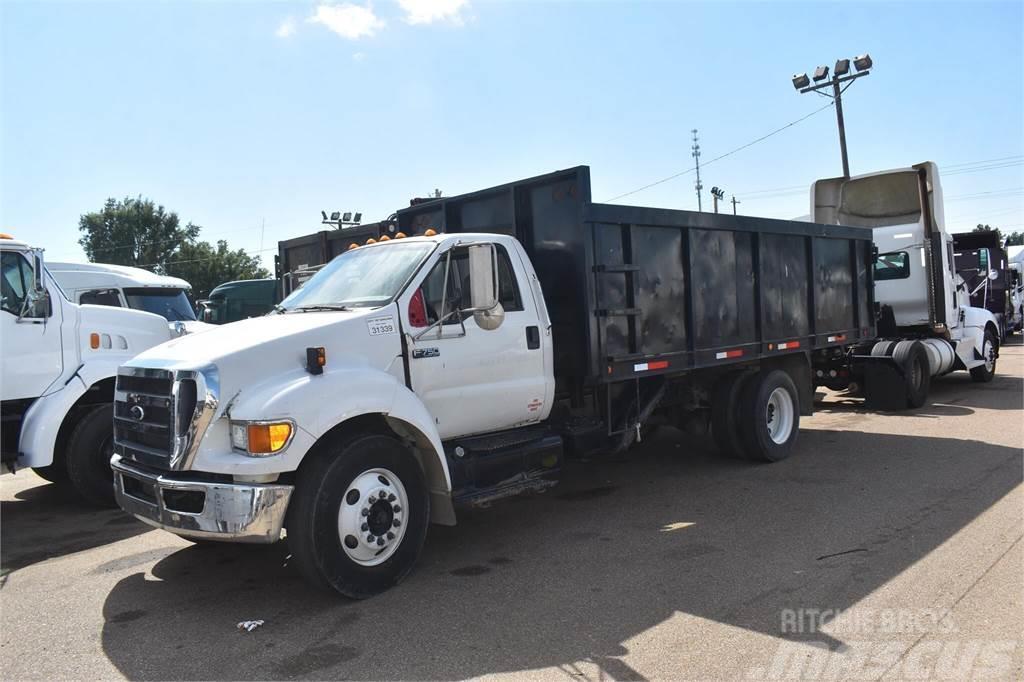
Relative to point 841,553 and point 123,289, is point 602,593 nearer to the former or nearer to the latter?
point 841,553

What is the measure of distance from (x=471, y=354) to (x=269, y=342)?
4.94 ft

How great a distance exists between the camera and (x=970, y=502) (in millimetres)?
6371

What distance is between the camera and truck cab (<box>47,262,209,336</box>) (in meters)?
10.3

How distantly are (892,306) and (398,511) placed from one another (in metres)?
11.1

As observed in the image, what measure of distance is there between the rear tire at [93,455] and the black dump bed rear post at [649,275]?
3.44 meters

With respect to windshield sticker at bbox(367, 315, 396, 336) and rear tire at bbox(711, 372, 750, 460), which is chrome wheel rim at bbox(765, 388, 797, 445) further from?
windshield sticker at bbox(367, 315, 396, 336)

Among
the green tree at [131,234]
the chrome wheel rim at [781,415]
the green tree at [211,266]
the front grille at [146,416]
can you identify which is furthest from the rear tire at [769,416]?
the green tree at [131,234]

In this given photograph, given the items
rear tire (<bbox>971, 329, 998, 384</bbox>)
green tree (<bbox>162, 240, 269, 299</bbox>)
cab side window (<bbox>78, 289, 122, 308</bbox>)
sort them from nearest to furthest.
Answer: cab side window (<bbox>78, 289, 122, 308</bbox>), rear tire (<bbox>971, 329, 998, 384</bbox>), green tree (<bbox>162, 240, 269, 299</bbox>)

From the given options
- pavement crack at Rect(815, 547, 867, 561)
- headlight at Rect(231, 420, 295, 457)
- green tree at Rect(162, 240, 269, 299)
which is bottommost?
pavement crack at Rect(815, 547, 867, 561)

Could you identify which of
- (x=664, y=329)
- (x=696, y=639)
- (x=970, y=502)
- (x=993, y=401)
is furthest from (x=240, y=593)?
(x=993, y=401)

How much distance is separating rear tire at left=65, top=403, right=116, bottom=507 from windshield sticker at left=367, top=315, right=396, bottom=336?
3492mm

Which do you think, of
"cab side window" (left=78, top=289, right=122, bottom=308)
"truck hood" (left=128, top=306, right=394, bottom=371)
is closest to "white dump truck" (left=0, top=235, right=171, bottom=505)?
"truck hood" (left=128, top=306, right=394, bottom=371)

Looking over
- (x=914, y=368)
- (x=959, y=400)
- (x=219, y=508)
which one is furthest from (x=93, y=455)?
(x=959, y=400)

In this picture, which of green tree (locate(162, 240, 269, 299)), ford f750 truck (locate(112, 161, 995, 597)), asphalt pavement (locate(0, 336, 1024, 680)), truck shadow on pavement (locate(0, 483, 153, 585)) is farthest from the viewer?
green tree (locate(162, 240, 269, 299))
